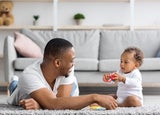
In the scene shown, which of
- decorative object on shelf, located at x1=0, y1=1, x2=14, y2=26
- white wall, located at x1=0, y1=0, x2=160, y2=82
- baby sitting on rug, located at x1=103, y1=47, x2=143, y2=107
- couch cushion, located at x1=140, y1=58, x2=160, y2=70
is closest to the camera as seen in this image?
baby sitting on rug, located at x1=103, y1=47, x2=143, y2=107

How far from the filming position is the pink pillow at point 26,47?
4500 mm

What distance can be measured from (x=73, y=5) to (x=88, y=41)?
3.28 feet

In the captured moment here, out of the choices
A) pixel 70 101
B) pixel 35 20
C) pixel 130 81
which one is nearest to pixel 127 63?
pixel 130 81

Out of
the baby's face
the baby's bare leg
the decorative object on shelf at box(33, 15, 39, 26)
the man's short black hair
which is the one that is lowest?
the baby's bare leg

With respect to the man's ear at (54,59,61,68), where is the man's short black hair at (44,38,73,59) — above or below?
above

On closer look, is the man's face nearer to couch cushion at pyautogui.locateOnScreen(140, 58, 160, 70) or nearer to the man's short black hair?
the man's short black hair

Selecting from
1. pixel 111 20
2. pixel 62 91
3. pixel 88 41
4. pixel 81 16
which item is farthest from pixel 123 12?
pixel 62 91

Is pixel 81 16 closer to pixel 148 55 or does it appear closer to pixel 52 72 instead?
pixel 148 55

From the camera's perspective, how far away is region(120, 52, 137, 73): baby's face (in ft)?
7.97

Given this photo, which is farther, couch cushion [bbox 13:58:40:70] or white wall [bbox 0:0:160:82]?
white wall [bbox 0:0:160:82]

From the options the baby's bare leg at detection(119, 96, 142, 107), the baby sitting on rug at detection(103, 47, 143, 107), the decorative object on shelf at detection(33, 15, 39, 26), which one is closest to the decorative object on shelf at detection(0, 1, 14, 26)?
the decorative object on shelf at detection(33, 15, 39, 26)

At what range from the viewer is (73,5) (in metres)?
5.66

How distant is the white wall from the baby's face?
321cm

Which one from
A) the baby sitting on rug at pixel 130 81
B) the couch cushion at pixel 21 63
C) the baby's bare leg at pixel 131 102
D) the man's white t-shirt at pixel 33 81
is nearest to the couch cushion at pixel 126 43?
the couch cushion at pixel 21 63
